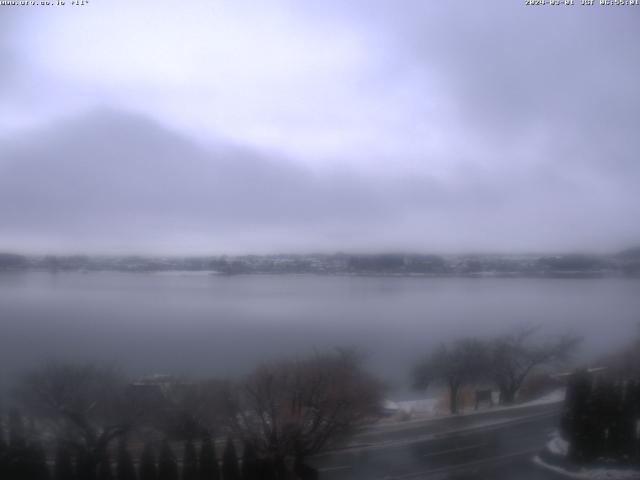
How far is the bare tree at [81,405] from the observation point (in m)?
3.80

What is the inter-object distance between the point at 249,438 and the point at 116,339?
181cm

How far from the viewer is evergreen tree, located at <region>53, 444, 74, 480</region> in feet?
12.1

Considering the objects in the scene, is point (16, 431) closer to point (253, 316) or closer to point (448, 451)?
point (253, 316)

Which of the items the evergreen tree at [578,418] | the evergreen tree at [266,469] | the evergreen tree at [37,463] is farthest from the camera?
the evergreen tree at [578,418]

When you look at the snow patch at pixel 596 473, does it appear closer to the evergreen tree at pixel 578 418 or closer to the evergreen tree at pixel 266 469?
the evergreen tree at pixel 578 418

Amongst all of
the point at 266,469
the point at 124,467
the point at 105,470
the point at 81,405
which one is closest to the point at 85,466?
the point at 105,470

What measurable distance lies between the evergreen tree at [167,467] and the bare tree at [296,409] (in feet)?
1.65

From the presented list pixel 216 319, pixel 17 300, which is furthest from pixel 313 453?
pixel 17 300

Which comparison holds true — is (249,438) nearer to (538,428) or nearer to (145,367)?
(145,367)

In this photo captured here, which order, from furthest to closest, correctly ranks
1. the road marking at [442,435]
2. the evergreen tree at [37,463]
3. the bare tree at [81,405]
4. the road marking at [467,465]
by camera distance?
the road marking at [442,435]
the road marking at [467,465]
the bare tree at [81,405]
the evergreen tree at [37,463]

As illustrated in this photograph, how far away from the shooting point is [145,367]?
4469 millimetres

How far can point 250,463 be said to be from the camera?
3.91 m

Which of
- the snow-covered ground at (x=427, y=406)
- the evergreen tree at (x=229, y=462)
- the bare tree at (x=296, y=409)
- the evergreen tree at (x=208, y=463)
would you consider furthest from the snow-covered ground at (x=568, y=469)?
the evergreen tree at (x=208, y=463)

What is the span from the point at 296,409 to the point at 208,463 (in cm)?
77
